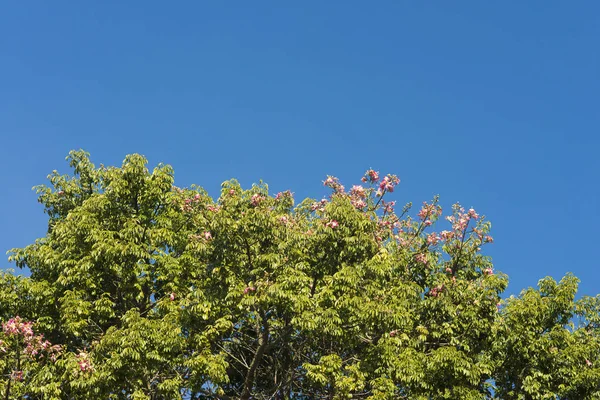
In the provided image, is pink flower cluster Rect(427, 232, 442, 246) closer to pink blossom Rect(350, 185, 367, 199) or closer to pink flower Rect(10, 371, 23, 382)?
pink blossom Rect(350, 185, 367, 199)

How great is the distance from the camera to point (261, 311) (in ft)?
60.3

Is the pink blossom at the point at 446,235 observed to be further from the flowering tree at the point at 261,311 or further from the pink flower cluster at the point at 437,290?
the pink flower cluster at the point at 437,290

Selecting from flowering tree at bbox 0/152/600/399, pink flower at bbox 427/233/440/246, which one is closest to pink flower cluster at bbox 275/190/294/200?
flowering tree at bbox 0/152/600/399

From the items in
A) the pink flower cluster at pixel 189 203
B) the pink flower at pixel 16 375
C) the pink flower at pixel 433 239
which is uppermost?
the pink flower at pixel 433 239

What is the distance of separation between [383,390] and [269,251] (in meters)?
4.32

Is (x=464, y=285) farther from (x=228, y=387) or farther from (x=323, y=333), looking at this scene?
(x=228, y=387)

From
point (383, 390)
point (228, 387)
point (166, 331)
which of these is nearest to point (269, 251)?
point (166, 331)

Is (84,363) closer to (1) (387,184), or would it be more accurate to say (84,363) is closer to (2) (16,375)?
(2) (16,375)

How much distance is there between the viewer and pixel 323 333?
18.1 metres

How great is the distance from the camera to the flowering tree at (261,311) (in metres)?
17.8

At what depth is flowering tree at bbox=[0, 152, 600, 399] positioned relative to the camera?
58.4 ft

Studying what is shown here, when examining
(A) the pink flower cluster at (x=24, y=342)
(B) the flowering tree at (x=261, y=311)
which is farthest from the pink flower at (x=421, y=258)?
(A) the pink flower cluster at (x=24, y=342)

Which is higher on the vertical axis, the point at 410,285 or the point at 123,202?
the point at 123,202

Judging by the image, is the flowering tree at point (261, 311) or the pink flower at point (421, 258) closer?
the flowering tree at point (261, 311)
